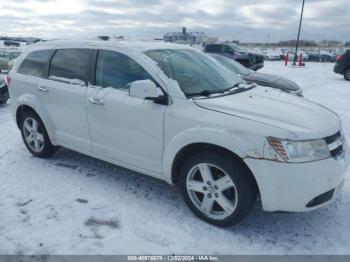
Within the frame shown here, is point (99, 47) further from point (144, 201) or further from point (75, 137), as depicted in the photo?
point (144, 201)

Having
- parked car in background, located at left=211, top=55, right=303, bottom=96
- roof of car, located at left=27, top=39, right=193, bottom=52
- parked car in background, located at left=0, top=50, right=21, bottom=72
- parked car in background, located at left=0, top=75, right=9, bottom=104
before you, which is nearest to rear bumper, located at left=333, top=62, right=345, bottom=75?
parked car in background, located at left=211, top=55, right=303, bottom=96

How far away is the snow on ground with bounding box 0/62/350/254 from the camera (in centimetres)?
302

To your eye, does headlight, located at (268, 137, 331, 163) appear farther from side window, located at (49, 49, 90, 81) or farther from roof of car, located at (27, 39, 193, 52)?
side window, located at (49, 49, 90, 81)

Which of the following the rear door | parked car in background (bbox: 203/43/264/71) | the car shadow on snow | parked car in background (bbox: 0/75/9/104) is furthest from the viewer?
parked car in background (bbox: 203/43/264/71)

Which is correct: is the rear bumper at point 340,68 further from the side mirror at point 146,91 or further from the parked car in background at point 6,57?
the parked car in background at point 6,57

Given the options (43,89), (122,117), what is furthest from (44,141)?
(122,117)

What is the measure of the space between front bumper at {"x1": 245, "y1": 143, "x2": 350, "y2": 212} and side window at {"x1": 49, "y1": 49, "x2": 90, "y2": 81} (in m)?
2.44

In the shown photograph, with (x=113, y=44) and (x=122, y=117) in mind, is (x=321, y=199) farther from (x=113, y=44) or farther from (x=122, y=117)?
(x=113, y=44)

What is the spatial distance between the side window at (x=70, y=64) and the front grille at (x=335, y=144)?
2845mm

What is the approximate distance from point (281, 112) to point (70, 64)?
2754mm

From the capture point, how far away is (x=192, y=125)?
10.5 ft

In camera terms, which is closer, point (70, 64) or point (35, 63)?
point (70, 64)

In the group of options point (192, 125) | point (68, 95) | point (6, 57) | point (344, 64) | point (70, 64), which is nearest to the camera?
point (192, 125)

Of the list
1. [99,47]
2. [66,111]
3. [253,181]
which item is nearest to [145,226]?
[253,181]
